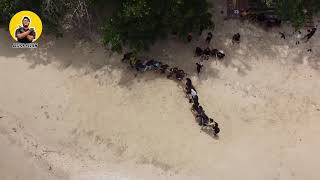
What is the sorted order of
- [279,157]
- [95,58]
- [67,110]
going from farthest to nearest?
[95,58] < [67,110] < [279,157]

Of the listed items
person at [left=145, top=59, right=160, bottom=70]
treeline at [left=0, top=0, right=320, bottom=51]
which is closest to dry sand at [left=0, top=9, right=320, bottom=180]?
person at [left=145, top=59, right=160, bottom=70]

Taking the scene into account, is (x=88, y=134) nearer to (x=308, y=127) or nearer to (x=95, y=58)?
(x=95, y=58)

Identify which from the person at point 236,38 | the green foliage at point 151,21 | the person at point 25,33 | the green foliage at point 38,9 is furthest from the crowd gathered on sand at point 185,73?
the person at point 25,33

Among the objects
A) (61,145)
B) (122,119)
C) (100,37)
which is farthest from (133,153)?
(100,37)

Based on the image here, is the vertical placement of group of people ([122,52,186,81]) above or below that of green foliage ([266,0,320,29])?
below

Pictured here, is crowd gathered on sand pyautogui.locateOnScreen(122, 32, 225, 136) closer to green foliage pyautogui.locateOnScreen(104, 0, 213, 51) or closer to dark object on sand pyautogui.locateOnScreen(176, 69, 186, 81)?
dark object on sand pyautogui.locateOnScreen(176, 69, 186, 81)

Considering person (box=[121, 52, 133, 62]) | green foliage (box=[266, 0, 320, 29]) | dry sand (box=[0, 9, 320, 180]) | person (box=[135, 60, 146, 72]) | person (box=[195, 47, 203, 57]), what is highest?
green foliage (box=[266, 0, 320, 29])
